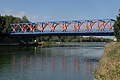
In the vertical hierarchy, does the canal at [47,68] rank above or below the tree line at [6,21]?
below

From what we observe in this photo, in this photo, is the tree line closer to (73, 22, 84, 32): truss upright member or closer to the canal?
(73, 22, 84, 32): truss upright member

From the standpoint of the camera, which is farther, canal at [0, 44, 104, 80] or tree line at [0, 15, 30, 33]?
tree line at [0, 15, 30, 33]

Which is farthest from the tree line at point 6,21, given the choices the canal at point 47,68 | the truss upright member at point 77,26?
the canal at point 47,68

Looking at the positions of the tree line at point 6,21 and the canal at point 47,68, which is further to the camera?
the tree line at point 6,21

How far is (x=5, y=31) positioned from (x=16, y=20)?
21.2 metres

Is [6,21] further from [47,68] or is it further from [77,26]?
[47,68]

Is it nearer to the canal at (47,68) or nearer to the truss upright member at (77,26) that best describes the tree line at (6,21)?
the truss upright member at (77,26)

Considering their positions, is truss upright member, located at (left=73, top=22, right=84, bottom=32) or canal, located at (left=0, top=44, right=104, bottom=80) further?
truss upright member, located at (left=73, top=22, right=84, bottom=32)

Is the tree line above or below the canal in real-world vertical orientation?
above

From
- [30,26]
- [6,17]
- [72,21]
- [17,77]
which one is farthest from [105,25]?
[17,77]

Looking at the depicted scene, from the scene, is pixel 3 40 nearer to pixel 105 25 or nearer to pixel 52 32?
pixel 52 32

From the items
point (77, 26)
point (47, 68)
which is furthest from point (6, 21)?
point (47, 68)

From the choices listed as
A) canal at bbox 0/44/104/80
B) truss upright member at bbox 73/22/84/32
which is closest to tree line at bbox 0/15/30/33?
truss upright member at bbox 73/22/84/32

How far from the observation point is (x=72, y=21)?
12581 centimetres
